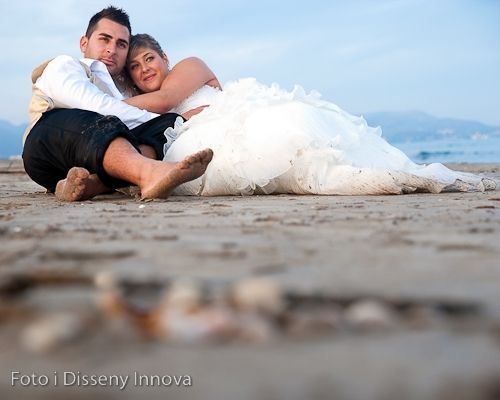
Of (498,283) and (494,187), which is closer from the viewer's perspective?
(498,283)

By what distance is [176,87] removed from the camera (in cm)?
424

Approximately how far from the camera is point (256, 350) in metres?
0.81

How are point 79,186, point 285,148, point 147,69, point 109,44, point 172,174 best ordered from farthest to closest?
point 147,69
point 109,44
point 285,148
point 79,186
point 172,174

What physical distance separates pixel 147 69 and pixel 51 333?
3.75m

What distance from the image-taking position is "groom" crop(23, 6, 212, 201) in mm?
3170

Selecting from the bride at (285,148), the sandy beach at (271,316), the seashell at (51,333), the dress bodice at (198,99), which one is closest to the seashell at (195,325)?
the sandy beach at (271,316)

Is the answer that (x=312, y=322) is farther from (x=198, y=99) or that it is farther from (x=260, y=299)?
(x=198, y=99)

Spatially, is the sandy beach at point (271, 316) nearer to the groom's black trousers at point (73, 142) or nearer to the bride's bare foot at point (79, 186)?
the bride's bare foot at point (79, 186)

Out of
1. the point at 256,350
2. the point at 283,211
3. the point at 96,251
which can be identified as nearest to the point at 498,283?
the point at 256,350

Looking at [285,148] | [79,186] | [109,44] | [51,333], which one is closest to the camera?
[51,333]

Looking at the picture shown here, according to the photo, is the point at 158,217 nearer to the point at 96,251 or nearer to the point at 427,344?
the point at 96,251

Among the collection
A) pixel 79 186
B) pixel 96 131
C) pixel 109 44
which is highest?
pixel 109 44

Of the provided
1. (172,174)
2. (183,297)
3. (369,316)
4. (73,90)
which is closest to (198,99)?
(73,90)

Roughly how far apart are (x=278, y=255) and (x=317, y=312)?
0.52 meters
